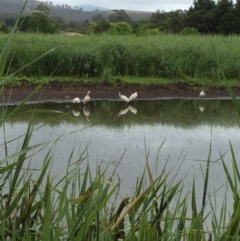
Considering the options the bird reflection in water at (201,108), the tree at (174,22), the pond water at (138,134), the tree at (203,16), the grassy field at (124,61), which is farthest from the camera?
the tree at (174,22)

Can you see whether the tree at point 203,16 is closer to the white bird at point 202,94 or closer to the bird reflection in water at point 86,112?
the white bird at point 202,94

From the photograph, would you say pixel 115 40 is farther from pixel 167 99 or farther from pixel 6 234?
pixel 6 234

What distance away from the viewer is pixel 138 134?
8.44 m

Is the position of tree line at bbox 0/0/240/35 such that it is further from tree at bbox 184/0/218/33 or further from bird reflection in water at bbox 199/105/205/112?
bird reflection in water at bbox 199/105/205/112

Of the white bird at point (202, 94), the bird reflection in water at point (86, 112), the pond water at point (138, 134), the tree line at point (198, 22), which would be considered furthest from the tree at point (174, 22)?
the bird reflection in water at point (86, 112)

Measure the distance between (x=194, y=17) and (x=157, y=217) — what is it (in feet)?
94.2

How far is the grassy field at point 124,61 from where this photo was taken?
1336 cm

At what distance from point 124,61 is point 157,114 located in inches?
152

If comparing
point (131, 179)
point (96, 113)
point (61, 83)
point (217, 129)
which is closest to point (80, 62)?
point (61, 83)

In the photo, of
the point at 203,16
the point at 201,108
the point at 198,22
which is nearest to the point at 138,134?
the point at 201,108

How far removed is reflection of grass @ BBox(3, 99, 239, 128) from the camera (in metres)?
9.39

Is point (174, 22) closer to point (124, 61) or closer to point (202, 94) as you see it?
point (124, 61)

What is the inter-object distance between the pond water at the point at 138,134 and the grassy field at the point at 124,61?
5.82 ft

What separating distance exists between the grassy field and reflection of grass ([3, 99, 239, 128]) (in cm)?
170
